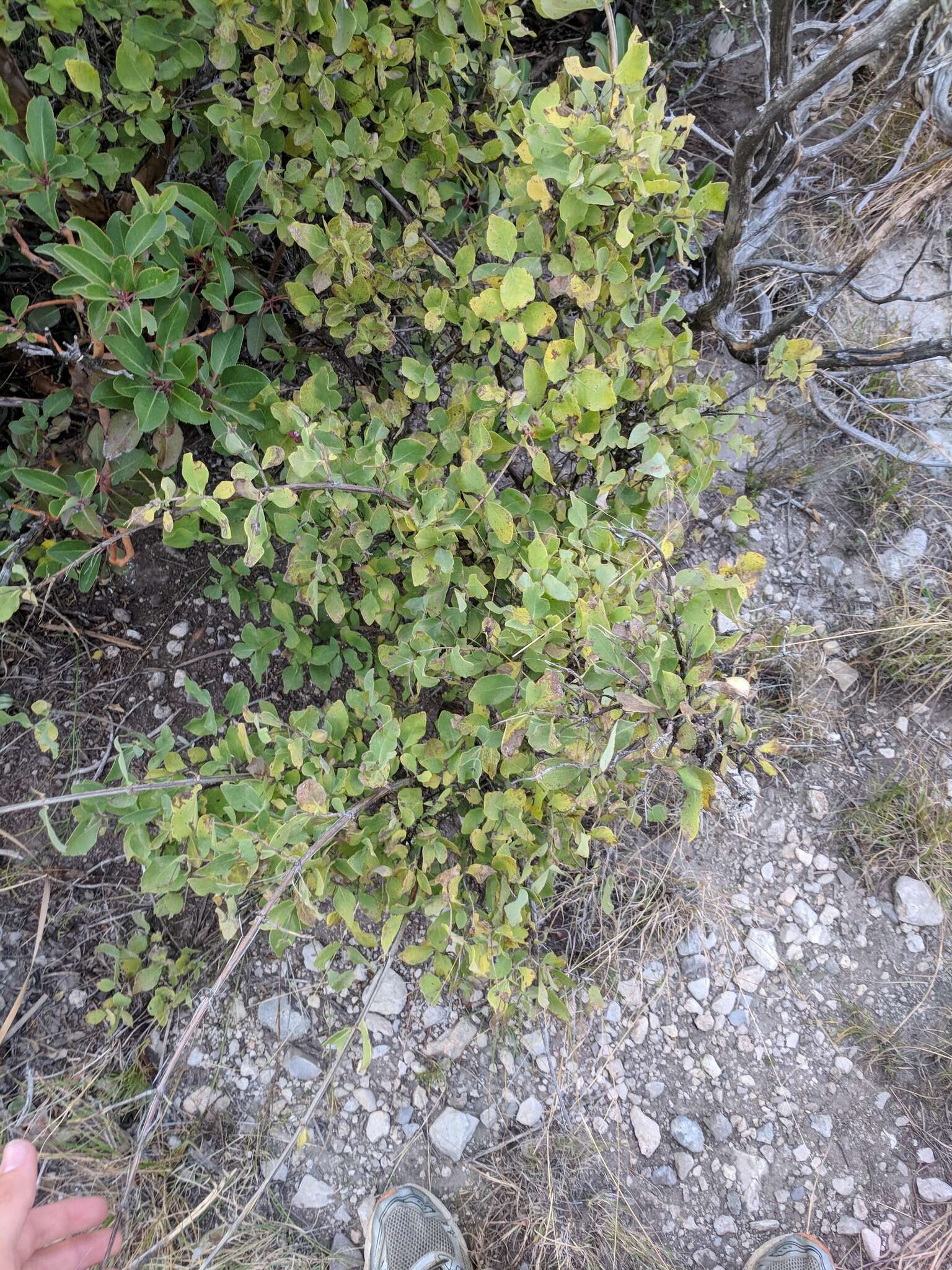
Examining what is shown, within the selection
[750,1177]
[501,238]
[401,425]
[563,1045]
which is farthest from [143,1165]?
[501,238]

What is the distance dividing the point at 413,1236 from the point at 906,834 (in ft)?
6.10

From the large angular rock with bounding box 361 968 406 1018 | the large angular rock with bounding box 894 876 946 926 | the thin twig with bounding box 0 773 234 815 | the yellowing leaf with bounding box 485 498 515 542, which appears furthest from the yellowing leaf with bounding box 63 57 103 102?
the large angular rock with bounding box 894 876 946 926

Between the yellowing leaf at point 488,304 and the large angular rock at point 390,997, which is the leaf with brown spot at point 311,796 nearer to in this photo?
the yellowing leaf at point 488,304

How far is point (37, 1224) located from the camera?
5.71 ft

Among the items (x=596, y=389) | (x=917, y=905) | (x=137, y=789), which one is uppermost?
(x=596, y=389)

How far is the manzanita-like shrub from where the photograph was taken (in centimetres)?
131

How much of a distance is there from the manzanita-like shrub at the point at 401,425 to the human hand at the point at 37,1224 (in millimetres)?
550

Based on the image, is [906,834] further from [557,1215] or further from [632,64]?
[632,64]

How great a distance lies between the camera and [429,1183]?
2092 millimetres

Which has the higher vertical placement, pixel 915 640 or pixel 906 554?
pixel 906 554

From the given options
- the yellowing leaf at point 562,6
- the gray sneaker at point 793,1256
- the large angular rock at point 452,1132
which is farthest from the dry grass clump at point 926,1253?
the yellowing leaf at point 562,6

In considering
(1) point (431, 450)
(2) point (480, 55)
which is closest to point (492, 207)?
(2) point (480, 55)

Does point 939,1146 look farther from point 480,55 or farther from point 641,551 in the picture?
point 480,55

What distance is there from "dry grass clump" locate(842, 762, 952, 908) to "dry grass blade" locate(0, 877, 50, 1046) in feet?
7.91
